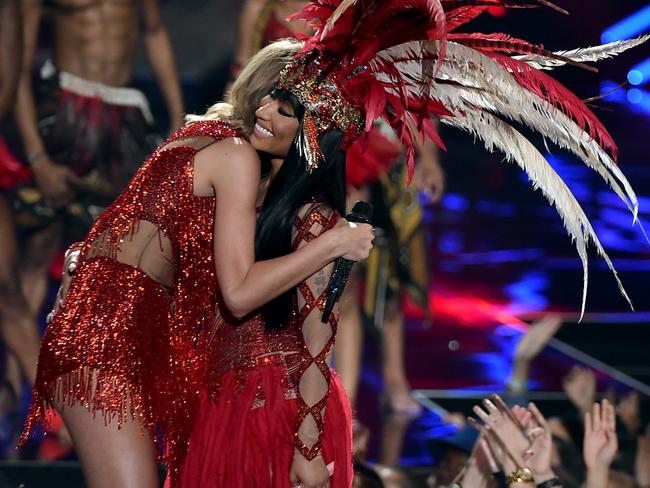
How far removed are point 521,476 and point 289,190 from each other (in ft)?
2.90

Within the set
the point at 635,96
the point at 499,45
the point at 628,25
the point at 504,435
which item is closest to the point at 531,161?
the point at 499,45

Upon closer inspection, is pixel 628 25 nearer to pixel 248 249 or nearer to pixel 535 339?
pixel 535 339

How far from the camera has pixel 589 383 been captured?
4281 millimetres

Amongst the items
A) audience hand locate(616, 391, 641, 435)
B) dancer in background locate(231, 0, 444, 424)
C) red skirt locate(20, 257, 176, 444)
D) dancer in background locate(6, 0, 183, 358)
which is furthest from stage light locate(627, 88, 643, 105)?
red skirt locate(20, 257, 176, 444)

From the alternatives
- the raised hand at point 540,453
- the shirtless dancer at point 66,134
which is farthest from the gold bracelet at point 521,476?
the shirtless dancer at point 66,134

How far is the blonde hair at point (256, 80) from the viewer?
2.55 meters

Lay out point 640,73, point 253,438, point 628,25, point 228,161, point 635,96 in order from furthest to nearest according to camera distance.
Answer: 1. point 635,96
2. point 640,73
3. point 628,25
4. point 253,438
5. point 228,161

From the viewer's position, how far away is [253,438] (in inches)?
100

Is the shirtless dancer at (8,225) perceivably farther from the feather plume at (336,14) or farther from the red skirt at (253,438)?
the feather plume at (336,14)

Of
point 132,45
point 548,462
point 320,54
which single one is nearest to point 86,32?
point 132,45

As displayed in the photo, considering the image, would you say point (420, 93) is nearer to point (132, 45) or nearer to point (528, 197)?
point (132, 45)

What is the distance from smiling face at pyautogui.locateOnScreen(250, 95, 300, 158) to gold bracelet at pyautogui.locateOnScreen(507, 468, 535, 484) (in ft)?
3.12

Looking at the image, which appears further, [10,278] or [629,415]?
[10,278]

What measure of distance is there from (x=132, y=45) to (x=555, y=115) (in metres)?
3.96
